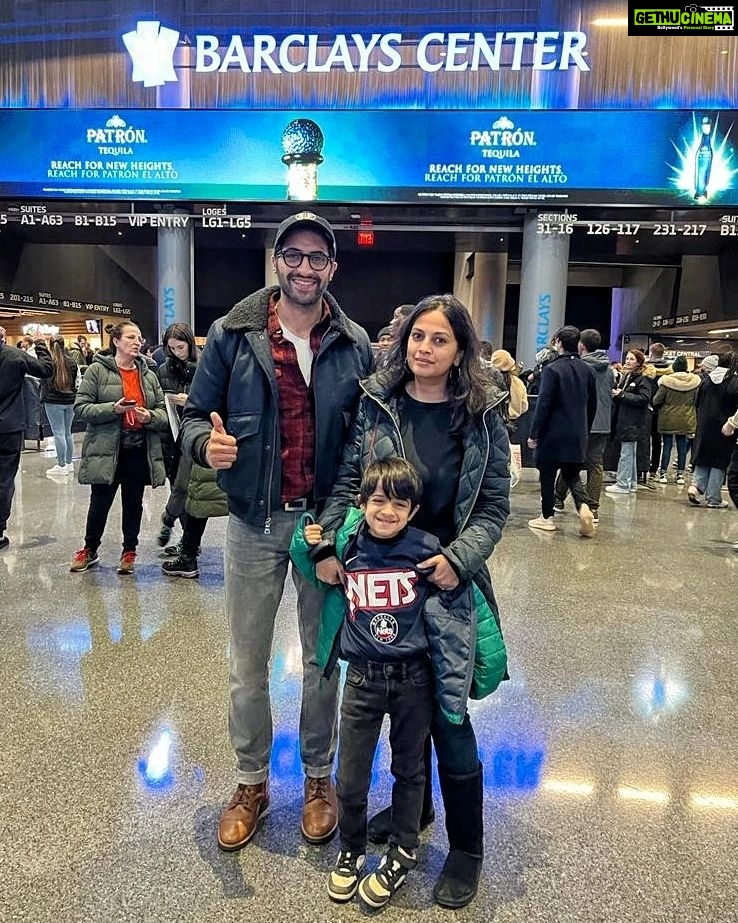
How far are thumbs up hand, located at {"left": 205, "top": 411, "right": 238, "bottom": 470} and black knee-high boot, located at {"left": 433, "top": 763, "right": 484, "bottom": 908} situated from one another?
0.98 meters

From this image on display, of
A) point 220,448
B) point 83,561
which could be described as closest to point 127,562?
point 83,561

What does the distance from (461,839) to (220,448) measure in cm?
120

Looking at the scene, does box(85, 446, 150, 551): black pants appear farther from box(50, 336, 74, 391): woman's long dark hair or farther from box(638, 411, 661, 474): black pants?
box(638, 411, 661, 474): black pants

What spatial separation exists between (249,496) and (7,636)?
2.21 m

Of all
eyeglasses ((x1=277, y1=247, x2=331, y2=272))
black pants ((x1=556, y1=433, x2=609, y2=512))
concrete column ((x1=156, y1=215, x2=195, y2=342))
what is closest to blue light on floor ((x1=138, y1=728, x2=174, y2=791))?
eyeglasses ((x1=277, y1=247, x2=331, y2=272))

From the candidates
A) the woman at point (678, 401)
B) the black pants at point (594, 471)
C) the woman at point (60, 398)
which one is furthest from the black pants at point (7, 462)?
the woman at point (678, 401)

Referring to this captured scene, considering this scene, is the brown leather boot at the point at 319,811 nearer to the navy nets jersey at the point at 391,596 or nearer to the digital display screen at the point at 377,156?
the navy nets jersey at the point at 391,596

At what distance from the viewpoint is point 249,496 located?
1814 millimetres

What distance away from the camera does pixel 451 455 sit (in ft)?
5.49

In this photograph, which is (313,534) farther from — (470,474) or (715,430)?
(715,430)

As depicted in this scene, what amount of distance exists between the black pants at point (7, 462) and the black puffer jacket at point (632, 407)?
633 centimetres

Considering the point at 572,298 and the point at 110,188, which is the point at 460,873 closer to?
the point at 110,188

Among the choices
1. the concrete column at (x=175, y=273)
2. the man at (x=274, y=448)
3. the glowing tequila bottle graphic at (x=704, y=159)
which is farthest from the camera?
the concrete column at (x=175, y=273)

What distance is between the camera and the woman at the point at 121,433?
4.08 metres
